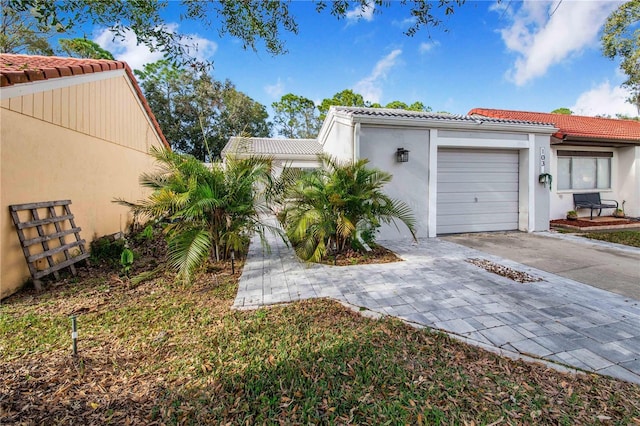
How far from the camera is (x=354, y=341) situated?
119 inches

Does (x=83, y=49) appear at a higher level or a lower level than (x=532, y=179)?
higher

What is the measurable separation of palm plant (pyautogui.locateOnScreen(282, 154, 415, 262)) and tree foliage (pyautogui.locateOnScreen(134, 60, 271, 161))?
21224mm

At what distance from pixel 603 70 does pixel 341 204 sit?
15157mm

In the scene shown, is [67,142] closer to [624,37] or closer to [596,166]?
[596,166]

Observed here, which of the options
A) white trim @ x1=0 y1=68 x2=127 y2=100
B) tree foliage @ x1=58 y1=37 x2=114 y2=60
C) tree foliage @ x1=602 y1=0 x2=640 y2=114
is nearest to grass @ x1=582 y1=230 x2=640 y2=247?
tree foliage @ x1=602 y1=0 x2=640 y2=114

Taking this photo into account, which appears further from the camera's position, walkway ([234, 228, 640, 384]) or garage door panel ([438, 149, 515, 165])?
garage door panel ([438, 149, 515, 165])

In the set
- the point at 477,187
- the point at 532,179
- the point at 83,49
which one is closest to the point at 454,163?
the point at 477,187

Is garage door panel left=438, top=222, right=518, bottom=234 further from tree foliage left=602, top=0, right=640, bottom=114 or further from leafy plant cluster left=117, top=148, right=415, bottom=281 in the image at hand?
tree foliage left=602, top=0, right=640, bottom=114

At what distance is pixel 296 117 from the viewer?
35656mm

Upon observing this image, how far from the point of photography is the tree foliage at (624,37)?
1078 cm

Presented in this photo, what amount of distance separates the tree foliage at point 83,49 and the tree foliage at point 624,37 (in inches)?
868

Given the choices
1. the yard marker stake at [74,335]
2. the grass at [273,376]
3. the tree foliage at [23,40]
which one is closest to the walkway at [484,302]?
the grass at [273,376]

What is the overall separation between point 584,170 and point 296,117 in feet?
96.8

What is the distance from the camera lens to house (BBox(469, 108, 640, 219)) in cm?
1066
